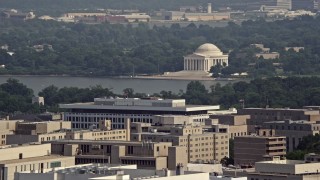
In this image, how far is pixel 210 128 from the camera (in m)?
64.9

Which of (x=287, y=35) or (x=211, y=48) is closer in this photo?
(x=211, y=48)

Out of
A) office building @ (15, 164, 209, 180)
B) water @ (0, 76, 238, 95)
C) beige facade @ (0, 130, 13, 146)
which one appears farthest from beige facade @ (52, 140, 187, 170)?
water @ (0, 76, 238, 95)

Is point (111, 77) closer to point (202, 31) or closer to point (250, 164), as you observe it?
point (202, 31)

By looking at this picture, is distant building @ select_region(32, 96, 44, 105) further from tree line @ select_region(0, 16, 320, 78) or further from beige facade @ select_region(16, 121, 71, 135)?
tree line @ select_region(0, 16, 320, 78)

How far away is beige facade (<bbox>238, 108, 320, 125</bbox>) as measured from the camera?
71.4m

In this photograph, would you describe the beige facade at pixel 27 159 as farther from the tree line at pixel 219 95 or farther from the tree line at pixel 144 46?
the tree line at pixel 144 46

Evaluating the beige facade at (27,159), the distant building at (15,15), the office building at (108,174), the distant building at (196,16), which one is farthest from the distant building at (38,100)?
the distant building at (196,16)

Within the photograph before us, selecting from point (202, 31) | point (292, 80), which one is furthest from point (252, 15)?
point (292, 80)

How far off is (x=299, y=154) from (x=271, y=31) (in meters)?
113

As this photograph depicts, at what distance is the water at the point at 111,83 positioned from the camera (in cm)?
10827

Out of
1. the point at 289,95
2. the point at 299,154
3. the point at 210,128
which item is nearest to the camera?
the point at 299,154

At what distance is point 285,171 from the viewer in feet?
144

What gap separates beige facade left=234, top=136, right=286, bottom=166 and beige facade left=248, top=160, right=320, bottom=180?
42.1ft

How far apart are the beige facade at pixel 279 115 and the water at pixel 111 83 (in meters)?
29.7
